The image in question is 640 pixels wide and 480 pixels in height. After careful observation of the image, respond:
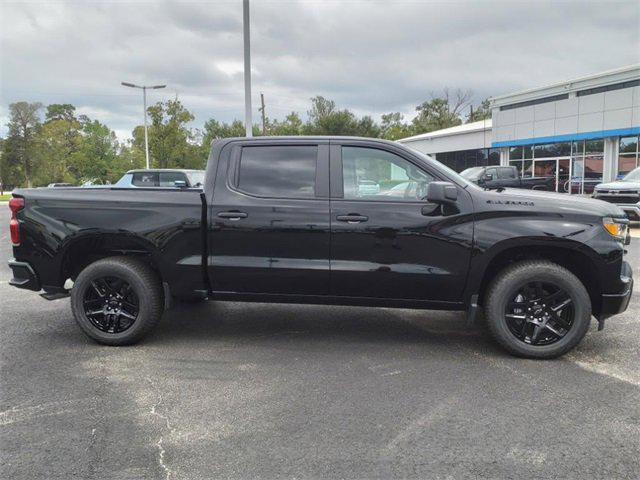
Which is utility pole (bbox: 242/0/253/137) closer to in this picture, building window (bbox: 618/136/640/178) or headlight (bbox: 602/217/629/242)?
headlight (bbox: 602/217/629/242)

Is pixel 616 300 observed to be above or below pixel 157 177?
below

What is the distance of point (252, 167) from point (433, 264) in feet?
5.94

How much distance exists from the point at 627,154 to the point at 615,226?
26.0 meters

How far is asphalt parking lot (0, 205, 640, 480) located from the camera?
115 inches

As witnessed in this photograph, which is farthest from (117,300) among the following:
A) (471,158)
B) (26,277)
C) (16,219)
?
(471,158)

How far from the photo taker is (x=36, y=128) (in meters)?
68.6

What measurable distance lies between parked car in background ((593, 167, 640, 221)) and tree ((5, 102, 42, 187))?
2671 inches

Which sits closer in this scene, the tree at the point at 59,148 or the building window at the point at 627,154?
the building window at the point at 627,154

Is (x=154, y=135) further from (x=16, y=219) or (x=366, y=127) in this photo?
(x=16, y=219)

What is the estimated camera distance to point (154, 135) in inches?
1815

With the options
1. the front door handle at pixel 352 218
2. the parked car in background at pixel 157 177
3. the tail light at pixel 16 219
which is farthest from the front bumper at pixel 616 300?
the parked car in background at pixel 157 177

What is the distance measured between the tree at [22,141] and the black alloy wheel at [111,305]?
231 feet

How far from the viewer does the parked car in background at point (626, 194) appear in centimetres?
1404

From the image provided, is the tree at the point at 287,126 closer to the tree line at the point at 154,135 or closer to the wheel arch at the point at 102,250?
the tree line at the point at 154,135
